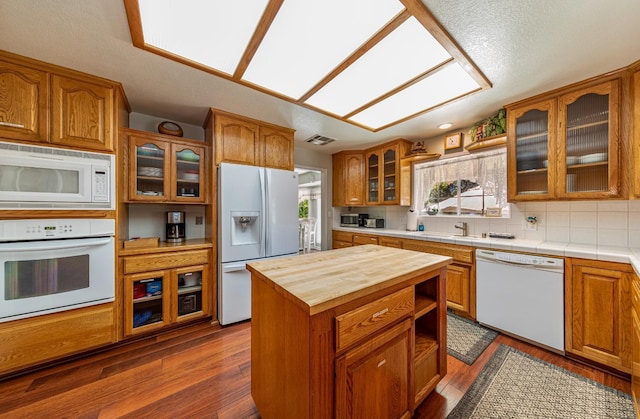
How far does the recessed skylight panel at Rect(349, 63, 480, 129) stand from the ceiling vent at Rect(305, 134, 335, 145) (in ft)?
2.53

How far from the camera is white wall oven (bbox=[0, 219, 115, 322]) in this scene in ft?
5.38

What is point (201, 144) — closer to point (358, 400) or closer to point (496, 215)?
point (358, 400)

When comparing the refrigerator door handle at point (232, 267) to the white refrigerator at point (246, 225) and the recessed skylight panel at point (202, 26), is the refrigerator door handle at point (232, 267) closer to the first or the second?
the white refrigerator at point (246, 225)

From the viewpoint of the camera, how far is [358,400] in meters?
1.00

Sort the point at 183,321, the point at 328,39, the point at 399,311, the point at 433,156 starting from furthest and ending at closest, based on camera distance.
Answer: the point at 433,156
the point at 183,321
the point at 328,39
the point at 399,311

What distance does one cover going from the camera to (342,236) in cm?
417

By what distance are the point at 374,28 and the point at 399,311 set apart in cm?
161

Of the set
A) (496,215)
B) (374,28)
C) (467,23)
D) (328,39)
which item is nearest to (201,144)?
(328,39)

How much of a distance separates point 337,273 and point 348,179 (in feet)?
10.5

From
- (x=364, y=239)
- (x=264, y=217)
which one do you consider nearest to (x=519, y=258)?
(x=364, y=239)

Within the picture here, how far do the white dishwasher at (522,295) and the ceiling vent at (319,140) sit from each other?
8.02ft

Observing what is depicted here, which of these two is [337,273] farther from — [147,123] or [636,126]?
[147,123]

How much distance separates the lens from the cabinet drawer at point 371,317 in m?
0.93

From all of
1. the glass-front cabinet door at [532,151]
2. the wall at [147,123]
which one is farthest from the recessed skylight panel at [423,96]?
the wall at [147,123]
